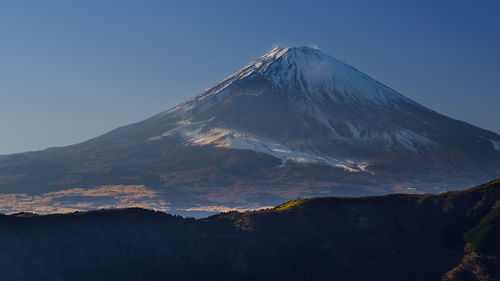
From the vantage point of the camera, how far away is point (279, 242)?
7862 centimetres

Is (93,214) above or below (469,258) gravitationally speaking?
above

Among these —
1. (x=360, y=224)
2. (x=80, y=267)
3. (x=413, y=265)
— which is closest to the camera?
(x=80, y=267)

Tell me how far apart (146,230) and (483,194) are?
40168 millimetres

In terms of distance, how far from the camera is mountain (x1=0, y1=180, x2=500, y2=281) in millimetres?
71938

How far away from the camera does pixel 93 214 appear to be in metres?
79.7

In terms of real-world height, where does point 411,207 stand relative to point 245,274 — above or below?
above

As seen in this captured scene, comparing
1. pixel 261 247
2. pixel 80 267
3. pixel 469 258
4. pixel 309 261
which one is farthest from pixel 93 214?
pixel 469 258

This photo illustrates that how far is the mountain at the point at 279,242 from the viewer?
236ft

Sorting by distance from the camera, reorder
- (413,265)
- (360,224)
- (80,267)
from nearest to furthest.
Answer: (80,267) → (413,265) → (360,224)

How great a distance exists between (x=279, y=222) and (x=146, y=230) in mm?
15644

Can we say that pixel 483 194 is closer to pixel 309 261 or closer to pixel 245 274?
pixel 309 261

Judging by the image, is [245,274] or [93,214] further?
[93,214]

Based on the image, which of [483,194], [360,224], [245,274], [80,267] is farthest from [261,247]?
[483,194]

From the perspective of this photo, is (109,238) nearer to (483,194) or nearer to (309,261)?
(309,261)
